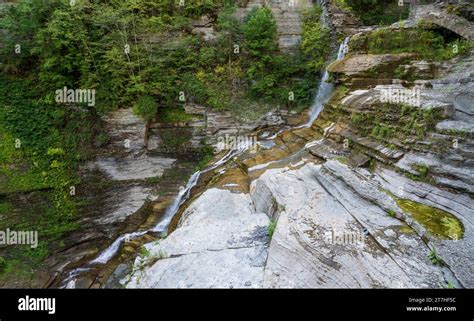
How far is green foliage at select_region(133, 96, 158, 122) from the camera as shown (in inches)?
470

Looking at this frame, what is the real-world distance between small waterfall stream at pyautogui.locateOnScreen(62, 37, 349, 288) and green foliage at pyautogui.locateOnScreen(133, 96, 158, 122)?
3.46 metres

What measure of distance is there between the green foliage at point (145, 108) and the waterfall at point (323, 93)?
23.2ft

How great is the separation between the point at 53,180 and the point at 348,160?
11200mm

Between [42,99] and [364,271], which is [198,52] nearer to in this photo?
[42,99]

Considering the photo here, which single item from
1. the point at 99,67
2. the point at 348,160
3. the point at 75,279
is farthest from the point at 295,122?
the point at 75,279

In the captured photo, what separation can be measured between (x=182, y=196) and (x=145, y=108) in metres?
4.52

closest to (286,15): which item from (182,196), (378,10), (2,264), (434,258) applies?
(378,10)

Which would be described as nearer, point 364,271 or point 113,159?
point 364,271

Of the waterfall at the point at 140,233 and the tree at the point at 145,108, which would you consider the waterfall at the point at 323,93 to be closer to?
the waterfall at the point at 140,233

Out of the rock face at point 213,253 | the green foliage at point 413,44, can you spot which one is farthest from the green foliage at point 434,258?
the green foliage at point 413,44

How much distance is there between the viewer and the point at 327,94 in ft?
40.0

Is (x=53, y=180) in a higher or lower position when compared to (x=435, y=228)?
lower

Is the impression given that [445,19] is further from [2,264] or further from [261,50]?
[2,264]

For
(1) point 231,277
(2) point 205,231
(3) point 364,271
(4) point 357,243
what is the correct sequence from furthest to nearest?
(2) point 205,231
(4) point 357,243
(1) point 231,277
(3) point 364,271
